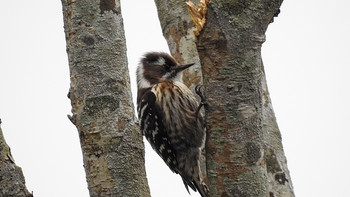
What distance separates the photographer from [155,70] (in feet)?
18.5

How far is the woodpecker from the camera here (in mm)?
5160

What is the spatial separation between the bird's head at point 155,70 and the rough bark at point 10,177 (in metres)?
2.58

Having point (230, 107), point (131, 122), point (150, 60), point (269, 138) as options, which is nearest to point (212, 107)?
point (230, 107)

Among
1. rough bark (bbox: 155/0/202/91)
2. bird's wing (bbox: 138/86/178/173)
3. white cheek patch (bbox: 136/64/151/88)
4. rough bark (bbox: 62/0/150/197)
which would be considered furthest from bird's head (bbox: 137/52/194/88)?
rough bark (bbox: 62/0/150/197)

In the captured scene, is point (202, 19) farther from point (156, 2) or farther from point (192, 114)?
point (192, 114)

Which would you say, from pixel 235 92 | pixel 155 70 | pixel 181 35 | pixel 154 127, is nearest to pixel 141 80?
pixel 155 70

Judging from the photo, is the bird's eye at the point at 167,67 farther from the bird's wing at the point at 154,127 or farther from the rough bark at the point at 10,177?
the rough bark at the point at 10,177

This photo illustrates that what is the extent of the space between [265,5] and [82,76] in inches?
46.9

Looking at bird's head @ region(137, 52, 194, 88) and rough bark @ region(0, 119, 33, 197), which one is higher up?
bird's head @ region(137, 52, 194, 88)

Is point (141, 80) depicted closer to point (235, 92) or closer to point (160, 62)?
point (160, 62)

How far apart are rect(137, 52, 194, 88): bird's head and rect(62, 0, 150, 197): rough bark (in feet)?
6.63

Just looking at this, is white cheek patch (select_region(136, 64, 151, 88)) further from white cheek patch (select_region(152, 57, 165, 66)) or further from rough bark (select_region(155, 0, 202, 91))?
rough bark (select_region(155, 0, 202, 91))

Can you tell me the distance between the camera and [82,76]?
3.14 meters

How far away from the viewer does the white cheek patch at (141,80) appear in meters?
5.66
